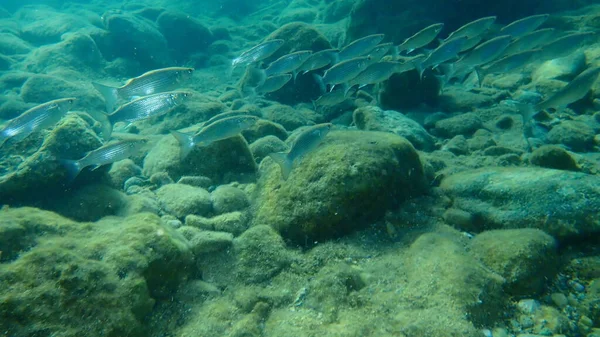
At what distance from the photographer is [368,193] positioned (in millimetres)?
4098

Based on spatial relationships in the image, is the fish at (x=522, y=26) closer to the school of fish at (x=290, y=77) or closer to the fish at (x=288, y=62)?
the school of fish at (x=290, y=77)

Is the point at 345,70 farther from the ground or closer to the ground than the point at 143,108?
closer to the ground

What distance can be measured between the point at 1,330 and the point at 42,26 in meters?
27.1

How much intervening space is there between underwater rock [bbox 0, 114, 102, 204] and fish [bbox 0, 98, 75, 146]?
0.61ft

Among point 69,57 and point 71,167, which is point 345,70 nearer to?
point 71,167

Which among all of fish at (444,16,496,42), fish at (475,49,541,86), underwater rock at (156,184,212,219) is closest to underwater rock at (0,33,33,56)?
underwater rock at (156,184,212,219)

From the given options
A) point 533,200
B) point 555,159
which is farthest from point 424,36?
point 533,200

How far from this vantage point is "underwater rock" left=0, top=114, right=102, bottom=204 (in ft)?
14.1

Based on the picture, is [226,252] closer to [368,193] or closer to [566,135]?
[368,193]

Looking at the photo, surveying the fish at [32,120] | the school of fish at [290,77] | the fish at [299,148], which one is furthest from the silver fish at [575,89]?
the fish at [32,120]

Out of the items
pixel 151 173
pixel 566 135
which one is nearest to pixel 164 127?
pixel 151 173

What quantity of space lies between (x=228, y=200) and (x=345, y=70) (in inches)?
155

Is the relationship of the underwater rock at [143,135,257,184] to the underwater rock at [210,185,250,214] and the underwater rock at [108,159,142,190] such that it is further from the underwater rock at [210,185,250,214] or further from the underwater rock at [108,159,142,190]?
the underwater rock at [210,185,250,214]

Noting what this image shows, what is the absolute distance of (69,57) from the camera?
52.1 feet
